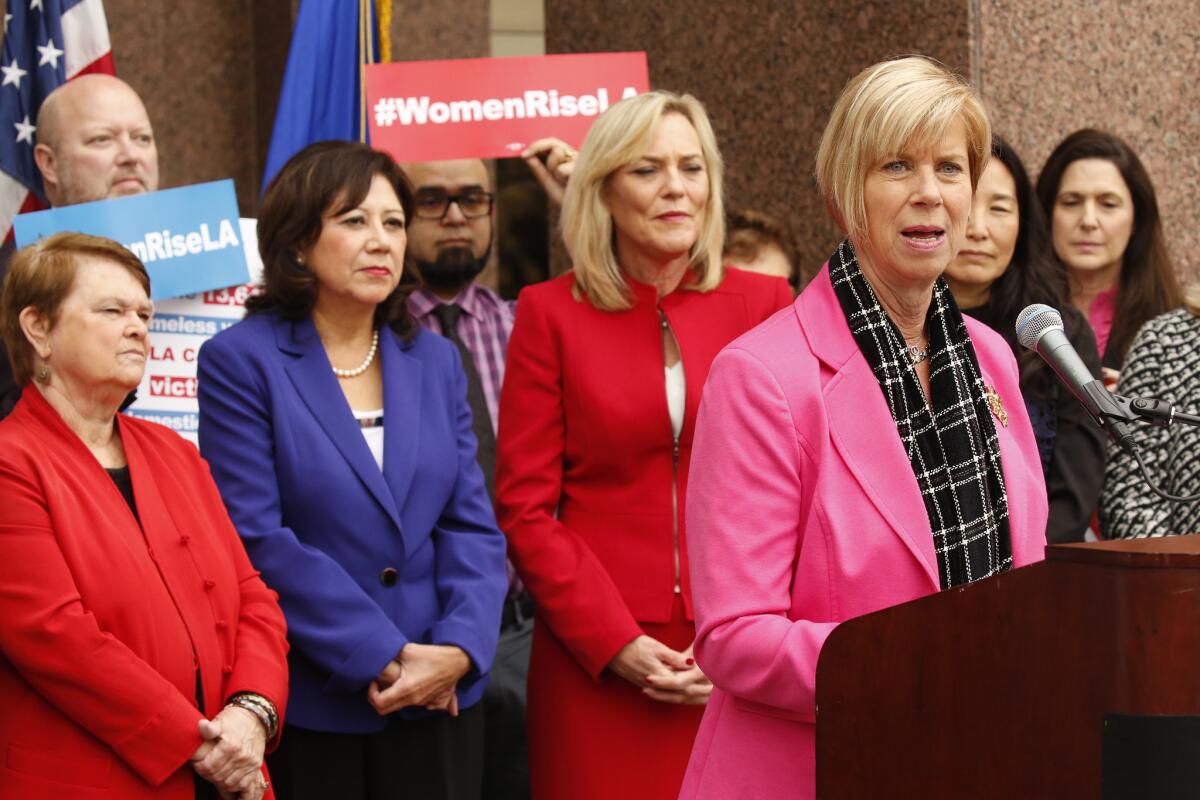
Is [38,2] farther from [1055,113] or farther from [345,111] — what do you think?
[1055,113]

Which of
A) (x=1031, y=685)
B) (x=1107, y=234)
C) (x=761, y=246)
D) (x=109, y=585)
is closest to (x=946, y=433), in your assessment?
(x=1031, y=685)

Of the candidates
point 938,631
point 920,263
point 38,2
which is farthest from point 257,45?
point 938,631

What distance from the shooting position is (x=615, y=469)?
4.19m

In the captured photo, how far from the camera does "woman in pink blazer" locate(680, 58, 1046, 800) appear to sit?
244 cm

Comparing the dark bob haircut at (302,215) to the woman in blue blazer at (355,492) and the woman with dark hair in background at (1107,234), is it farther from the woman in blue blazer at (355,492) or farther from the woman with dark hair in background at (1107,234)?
the woman with dark hair in background at (1107,234)

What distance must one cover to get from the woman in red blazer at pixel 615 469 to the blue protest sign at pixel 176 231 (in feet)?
3.64

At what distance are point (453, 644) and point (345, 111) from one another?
8.50ft

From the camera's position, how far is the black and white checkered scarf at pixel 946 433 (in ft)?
8.20

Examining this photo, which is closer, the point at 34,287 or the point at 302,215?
the point at 34,287

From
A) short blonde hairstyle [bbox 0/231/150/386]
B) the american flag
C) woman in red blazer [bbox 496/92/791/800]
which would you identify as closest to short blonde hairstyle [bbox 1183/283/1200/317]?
woman in red blazer [bbox 496/92/791/800]

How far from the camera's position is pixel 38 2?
582cm

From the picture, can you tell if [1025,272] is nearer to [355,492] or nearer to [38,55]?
[355,492]

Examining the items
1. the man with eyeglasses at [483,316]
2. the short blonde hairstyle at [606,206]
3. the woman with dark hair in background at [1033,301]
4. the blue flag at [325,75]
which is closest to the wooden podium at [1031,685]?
the woman with dark hair in background at [1033,301]

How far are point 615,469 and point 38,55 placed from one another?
298cm
